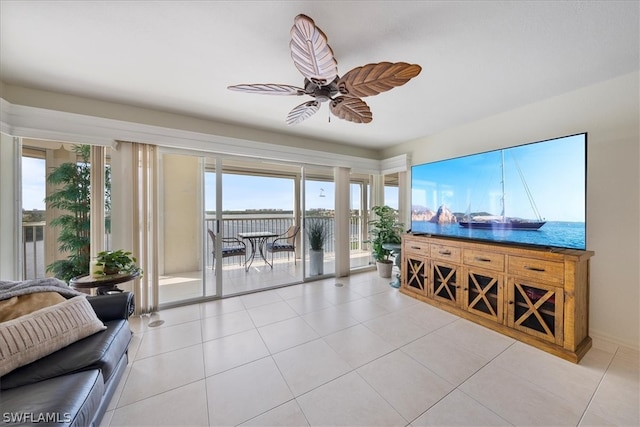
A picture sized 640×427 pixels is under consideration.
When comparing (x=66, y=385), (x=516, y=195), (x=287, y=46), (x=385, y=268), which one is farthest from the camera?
(x=385, y=268)

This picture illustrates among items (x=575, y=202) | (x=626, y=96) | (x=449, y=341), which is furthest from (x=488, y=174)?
(x=449, y=341)

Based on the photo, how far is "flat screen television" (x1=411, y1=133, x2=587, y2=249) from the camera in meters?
2.02

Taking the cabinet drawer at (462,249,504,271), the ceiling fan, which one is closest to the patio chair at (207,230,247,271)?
the ceiling fan

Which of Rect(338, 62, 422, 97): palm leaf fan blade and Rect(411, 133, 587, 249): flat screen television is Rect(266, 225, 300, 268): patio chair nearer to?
Rect(411, 133, 587, 249): flat screen television

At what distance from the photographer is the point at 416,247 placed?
3.17m

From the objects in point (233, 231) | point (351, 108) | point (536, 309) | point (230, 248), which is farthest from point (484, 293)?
point (233, 231)

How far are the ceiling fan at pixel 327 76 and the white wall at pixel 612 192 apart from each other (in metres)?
2.14

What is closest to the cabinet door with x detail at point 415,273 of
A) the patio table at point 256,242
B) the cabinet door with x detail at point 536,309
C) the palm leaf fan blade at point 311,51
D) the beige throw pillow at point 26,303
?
the cabinet door with x detail at point 536,309

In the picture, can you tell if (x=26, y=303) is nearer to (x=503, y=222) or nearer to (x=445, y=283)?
(x=445, y=283)

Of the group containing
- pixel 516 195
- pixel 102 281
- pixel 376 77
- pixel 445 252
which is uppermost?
pixel 376 77

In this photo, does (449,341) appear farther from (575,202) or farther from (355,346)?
(575,202)

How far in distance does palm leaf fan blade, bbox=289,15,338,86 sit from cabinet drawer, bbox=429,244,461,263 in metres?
2.30

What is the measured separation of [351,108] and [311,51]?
2.45ft

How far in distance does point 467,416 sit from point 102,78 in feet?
12.3
